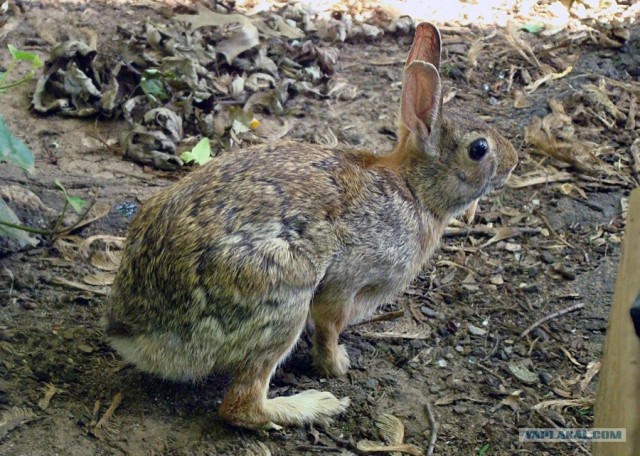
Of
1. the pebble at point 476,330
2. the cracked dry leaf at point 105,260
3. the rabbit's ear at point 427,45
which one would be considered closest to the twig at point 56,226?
the cracked dry leaf at point 105,260

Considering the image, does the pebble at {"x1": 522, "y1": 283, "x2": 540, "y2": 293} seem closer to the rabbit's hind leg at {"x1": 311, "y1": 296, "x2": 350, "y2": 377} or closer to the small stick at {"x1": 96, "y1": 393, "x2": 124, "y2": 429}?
the rabbit's hind leg at {"x1": 311, "y1": 296, "x2": 350, "y2": 377}

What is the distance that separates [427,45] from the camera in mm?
5637

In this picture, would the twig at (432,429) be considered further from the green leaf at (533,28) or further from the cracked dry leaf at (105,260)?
the green leaf at (533,28)

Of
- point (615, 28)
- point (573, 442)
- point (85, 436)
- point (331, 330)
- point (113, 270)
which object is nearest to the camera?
point (85, 436)

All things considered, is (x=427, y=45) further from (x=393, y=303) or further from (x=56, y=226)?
(x=56, y=226)

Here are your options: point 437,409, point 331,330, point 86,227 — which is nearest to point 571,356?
point 437,409

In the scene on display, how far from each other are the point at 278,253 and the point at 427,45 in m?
1.88

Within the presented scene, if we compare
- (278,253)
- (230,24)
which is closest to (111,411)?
(278,253)

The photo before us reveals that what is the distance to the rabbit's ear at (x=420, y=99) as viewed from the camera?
520cm

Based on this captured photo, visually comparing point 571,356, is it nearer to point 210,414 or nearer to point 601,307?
point 601,307

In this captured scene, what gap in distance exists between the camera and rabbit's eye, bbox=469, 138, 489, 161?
18.1 feet

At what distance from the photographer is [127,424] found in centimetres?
465

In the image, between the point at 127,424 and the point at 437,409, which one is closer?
the point at 127,424

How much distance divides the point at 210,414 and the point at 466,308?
6.46 ft
